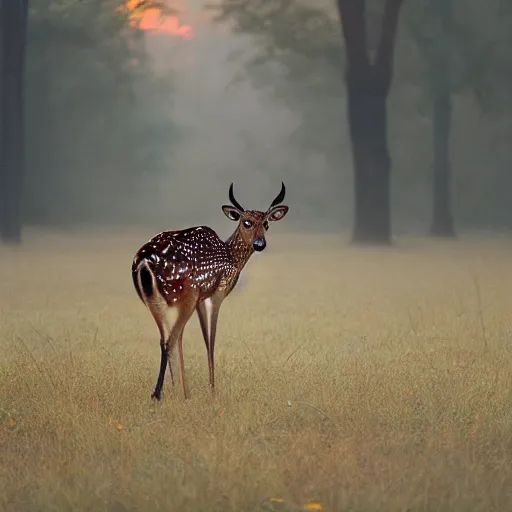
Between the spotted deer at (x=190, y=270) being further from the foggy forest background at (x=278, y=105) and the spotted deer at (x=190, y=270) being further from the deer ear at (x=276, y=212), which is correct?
the foggy forest background at (x=278, y=105)

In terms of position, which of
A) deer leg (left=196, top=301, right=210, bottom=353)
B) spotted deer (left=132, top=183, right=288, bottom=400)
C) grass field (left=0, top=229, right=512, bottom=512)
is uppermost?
spotted deer (left=132, top=183, right=288, bottom=400)

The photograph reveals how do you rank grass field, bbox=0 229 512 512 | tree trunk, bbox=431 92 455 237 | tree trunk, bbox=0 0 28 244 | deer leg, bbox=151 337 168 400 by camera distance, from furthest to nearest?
tree trunk, bbox=431 92 455 237 < tree trunk, bbox=0 0 28 244 < deer leg, bbox=151 337 168 400 < grass field, bbox=0 229 512 512

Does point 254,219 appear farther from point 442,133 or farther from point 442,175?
point 442,133

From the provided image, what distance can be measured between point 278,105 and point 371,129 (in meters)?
42.0

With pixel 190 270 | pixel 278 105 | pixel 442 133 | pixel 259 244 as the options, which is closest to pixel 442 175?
pixel 442 133

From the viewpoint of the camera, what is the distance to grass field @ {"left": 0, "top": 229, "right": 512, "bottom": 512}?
682cm

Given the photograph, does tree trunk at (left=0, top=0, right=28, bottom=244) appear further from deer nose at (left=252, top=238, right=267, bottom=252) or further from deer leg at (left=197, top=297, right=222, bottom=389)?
deer nose at (left=252, top=238, right=267, bottom=252)

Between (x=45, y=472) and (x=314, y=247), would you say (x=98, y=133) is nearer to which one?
(x=314, y=247)

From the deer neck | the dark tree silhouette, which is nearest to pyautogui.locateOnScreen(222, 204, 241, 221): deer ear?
the deer neck

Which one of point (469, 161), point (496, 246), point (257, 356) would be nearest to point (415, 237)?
point (496, 246)

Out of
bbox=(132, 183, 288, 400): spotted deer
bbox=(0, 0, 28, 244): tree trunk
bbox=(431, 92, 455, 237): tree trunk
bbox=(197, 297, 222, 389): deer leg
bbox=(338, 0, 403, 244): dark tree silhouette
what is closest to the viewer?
bbox=(132, 183, 288, 400): spotted deer

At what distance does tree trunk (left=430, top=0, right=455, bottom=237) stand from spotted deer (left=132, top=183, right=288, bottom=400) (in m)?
30.9

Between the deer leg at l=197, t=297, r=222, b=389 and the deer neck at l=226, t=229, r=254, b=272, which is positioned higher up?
the deer neck at l=226, t=229, r=254, b=272

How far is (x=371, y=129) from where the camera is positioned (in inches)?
1410
